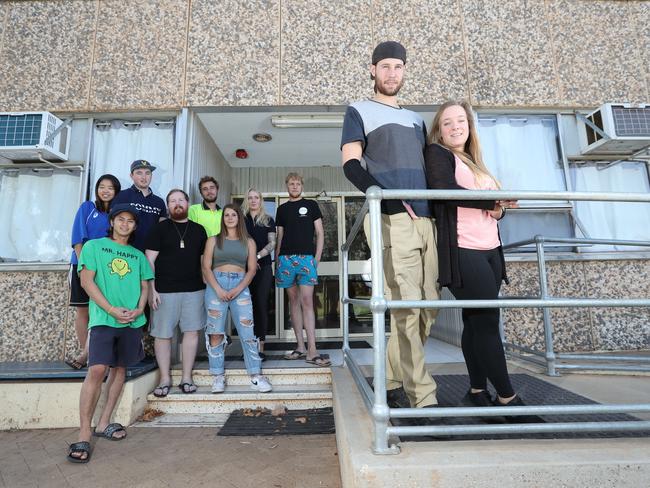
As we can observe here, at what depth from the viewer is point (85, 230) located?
3170mm

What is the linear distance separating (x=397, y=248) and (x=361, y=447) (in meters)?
0.86

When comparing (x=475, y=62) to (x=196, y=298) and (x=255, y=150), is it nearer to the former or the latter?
(x=255, y=150)

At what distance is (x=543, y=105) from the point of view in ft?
13.9

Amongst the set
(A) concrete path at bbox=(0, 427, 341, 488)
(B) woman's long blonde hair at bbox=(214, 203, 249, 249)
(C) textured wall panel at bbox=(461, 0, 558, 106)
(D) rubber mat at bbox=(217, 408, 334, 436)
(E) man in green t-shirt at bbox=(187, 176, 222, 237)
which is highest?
(C) textured wall panel at bbox=(461, 0, 558, 106)

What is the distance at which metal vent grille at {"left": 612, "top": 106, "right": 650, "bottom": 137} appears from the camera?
Answer: 3.84 metres

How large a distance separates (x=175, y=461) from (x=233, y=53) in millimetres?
3980

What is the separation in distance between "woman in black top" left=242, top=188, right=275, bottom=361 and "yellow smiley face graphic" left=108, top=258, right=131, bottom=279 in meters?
1.28

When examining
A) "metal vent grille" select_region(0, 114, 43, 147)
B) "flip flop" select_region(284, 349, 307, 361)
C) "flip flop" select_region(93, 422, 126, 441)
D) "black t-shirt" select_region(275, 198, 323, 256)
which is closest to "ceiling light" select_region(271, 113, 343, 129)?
"black t-shirt" select_region(275, 198, 323, 256)

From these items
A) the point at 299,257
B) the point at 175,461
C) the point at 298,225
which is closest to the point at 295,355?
the point at 299,257

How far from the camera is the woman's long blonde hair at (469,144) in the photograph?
73.5 inches

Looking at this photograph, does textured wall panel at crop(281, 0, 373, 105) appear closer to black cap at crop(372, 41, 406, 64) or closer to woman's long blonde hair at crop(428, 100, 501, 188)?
black cap at crop(372, 41, 406, 64)

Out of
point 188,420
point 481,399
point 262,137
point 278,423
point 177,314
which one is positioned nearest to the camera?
point 481,399

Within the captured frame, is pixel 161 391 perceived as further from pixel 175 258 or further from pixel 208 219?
pixel 208 219

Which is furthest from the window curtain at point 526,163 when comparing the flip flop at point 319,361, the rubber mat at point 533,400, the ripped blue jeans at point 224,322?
the ripped blue jeans at point 224,322
